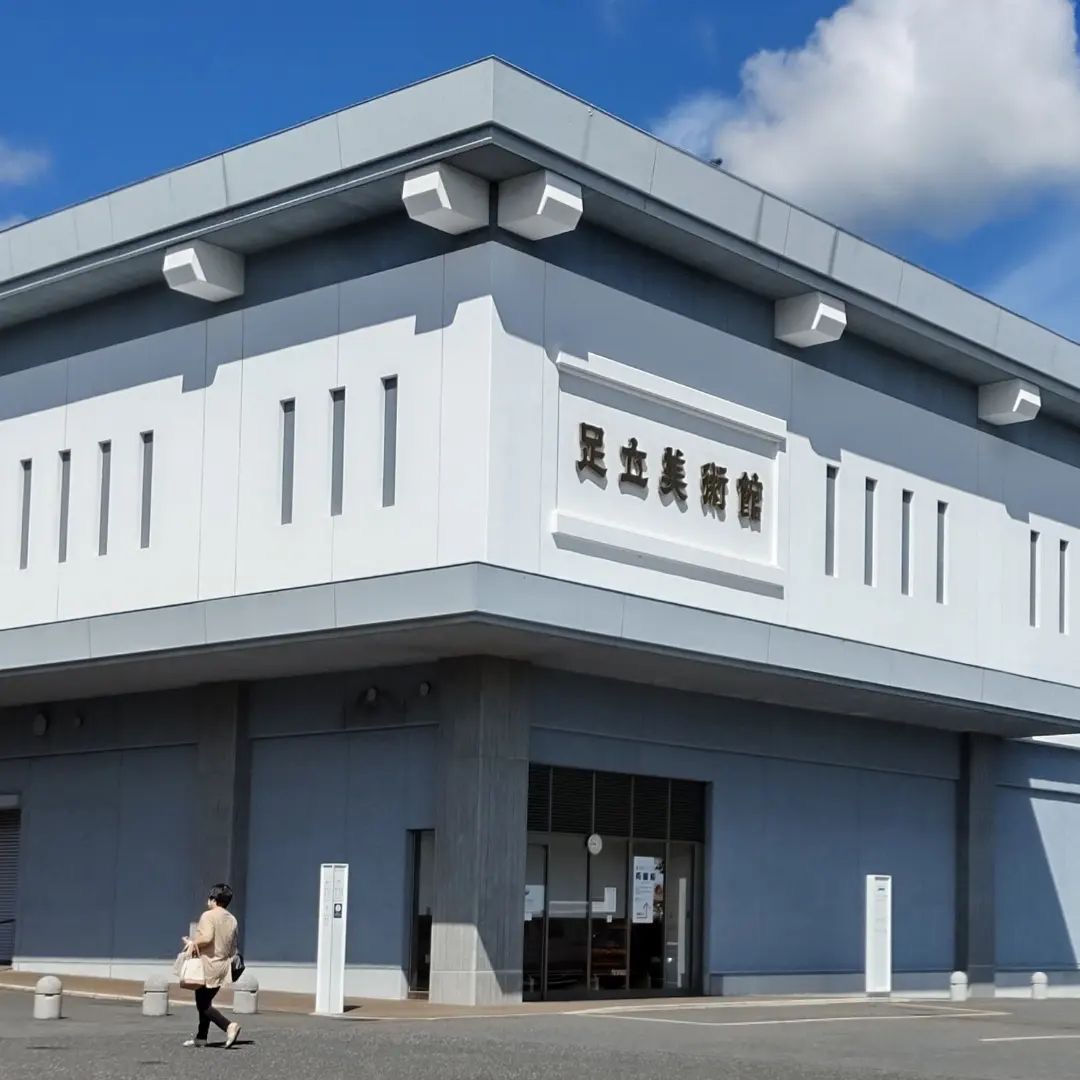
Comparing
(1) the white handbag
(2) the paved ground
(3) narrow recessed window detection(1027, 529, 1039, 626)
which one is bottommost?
(2) the paved ground

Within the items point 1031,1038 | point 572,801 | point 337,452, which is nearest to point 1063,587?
point 572,801

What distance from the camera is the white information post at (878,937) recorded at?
29781 mm

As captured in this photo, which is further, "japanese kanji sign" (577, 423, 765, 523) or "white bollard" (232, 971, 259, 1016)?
"japanese kanji sign" (577, 423, 765, 523)

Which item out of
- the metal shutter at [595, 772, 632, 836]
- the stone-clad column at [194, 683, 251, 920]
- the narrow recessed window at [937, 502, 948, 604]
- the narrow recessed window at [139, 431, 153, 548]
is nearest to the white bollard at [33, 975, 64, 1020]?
the stone-clad column at [194, 683, 251, 920]

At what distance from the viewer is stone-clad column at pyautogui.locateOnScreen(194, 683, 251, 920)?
29.9m

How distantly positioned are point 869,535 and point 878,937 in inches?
269

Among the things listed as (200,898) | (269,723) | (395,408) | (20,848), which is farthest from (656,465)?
(20,848)

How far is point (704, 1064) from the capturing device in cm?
1819

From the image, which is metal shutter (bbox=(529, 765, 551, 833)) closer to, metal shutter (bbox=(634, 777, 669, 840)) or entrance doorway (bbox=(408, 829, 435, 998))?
entrance doorway (bbox=(408, 829, 435, 998))

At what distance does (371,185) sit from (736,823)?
1233 centimetres

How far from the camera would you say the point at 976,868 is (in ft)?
118

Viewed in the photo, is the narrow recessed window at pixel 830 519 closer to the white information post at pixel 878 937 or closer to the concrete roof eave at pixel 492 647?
the concrete roof eave at pixel 492 647

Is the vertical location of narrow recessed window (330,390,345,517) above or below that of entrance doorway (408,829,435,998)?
above

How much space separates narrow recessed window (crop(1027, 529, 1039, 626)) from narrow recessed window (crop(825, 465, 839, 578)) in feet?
22.5
